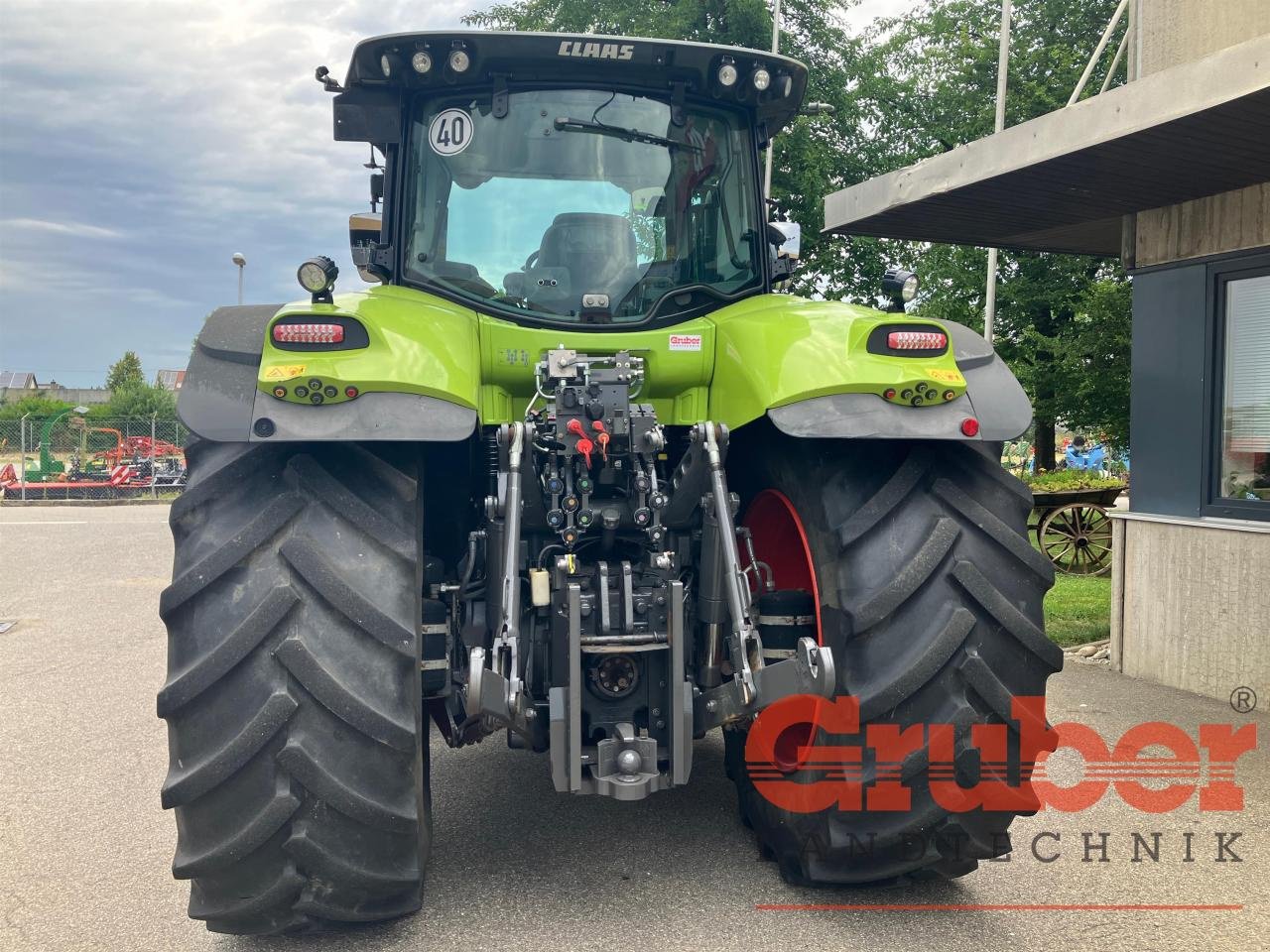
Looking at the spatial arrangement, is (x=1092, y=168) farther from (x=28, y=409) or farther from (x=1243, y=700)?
(x=28, y=409)

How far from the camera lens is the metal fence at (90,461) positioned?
81.9ft

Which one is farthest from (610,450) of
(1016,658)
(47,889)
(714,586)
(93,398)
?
(93,398)

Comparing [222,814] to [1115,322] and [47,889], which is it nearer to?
[47,889]

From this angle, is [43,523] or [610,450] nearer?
[610,450]

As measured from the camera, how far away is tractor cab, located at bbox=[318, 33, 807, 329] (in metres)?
3.93

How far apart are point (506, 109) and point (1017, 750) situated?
282 centimetres

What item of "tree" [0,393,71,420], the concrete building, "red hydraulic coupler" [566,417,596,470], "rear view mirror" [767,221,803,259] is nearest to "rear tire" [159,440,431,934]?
"red hydraulic coupler" [566,417,596,470]

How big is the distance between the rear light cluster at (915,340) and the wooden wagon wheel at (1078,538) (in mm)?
9846

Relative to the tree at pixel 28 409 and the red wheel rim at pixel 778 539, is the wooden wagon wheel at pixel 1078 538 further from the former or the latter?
the tree at pixel 28 409

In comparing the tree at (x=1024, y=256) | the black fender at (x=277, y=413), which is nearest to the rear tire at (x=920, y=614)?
the black fender at (x=277, y=413)

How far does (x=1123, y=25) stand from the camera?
22266 mm

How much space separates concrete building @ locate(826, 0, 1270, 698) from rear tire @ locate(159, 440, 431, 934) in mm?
4633

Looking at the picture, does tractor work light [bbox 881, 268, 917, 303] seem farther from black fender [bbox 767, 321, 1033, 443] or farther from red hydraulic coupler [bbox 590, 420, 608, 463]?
red hydraulic coupler [bbox 590, 420, 608, 463]

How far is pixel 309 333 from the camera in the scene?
3.16 m
